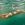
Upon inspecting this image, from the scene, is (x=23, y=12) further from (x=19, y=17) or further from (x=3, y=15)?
(x=3, y=15)

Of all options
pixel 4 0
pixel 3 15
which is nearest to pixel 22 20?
pixel 3 15

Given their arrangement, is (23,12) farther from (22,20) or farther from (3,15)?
(3,15)

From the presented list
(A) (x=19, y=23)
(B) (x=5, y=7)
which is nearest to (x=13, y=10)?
(B) (x=5, y=7)

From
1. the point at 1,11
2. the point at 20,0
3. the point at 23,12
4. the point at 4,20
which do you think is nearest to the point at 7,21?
the point at 4,20

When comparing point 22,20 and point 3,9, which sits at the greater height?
point 3,9

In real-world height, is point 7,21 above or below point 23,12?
below

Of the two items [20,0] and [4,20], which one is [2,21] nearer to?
[4,20]

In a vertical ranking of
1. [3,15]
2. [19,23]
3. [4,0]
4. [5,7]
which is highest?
[4,0]
